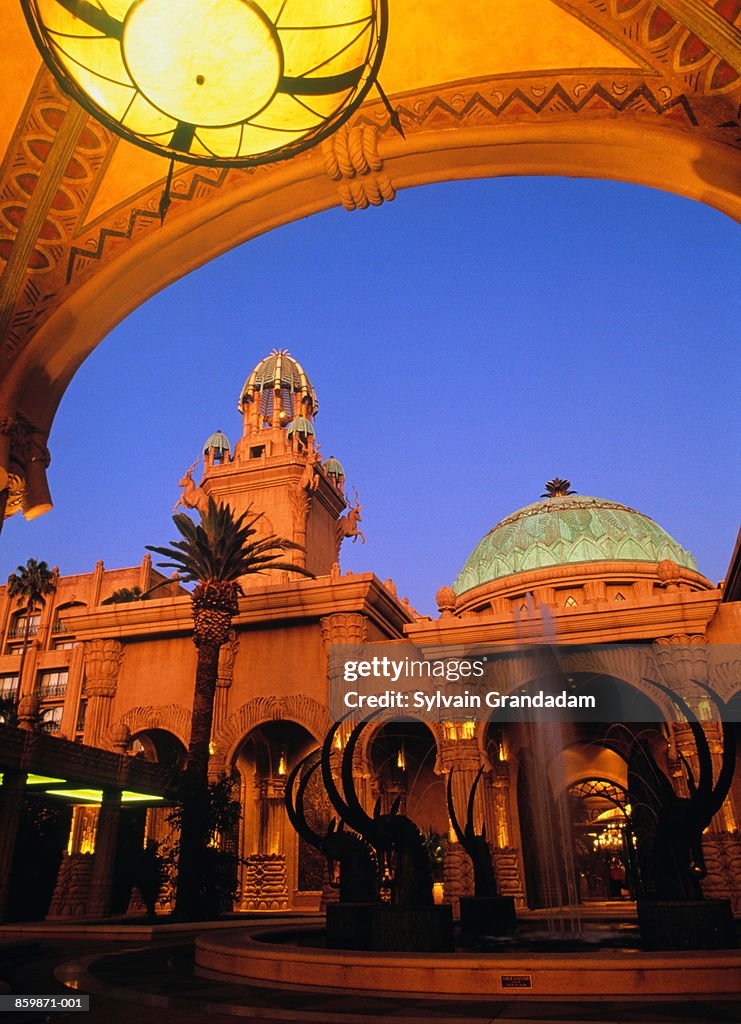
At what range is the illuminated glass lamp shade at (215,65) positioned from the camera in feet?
14.8

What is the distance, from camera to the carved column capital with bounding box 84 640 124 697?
25.1 meters

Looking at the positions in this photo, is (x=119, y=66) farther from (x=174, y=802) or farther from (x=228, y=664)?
(x=228, y=664)

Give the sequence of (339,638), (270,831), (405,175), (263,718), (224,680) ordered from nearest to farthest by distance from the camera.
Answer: (405,175), (339,638), (263,718), (224,680), (270,831)

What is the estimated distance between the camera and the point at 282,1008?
4.94m

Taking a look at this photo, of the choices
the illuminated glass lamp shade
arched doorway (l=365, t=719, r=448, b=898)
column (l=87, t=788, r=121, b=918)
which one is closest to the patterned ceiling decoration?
the illuminated glass lamp shade

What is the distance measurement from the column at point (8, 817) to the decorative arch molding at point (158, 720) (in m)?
8.85

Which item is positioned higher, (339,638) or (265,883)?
(339,638)

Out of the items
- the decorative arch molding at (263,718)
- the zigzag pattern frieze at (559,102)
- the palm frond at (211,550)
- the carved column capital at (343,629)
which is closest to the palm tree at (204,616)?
the palm frond at (211,550)

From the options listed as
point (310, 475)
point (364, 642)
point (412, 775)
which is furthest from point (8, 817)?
point (310, 475)

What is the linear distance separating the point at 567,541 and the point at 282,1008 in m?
32.3

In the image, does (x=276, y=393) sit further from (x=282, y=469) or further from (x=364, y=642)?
(x=364, y=642)

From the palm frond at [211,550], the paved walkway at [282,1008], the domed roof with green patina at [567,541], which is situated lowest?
the paved walkway at [282,1008]

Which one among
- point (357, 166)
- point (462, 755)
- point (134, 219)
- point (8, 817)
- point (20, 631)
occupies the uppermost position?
point (20, 631)

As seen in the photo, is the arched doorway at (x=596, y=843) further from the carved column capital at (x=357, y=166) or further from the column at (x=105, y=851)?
the carved column capital at (x=357, y=166)
